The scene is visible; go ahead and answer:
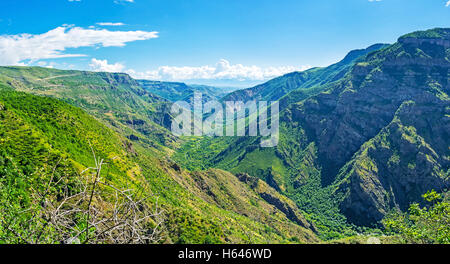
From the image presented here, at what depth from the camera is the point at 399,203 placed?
190875 millimetres

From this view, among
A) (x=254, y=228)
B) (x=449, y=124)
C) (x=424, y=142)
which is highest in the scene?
(x=449, y=124)

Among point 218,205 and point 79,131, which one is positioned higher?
point 79,131

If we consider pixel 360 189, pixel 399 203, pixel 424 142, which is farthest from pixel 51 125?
pixel 424 142

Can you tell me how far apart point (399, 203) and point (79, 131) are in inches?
9324

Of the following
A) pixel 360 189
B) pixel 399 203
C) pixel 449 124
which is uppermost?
pixel 449 124

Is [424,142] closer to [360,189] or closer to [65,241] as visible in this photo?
[360,189]

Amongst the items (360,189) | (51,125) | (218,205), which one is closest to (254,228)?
(218,205)
